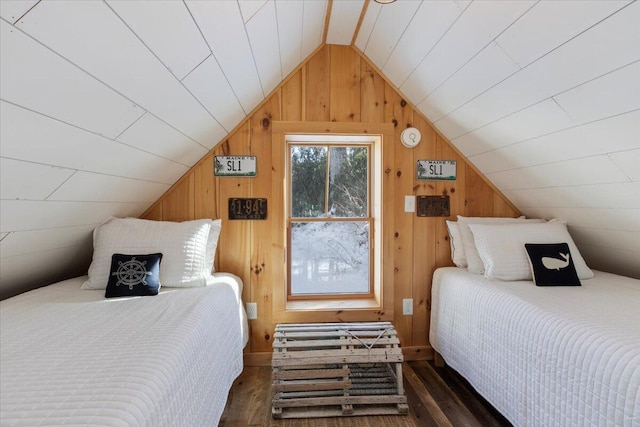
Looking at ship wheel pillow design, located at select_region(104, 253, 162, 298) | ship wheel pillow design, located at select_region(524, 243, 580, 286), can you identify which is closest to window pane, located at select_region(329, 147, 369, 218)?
ship wheel pillow design, located at select_region(524, 243, 580, 286)

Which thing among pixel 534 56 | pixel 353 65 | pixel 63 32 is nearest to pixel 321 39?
pixel 353 65

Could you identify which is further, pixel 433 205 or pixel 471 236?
pixel 433 205

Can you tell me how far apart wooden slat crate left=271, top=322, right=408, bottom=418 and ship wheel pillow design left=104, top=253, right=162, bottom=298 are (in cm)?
78

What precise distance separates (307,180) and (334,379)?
54.5 inches

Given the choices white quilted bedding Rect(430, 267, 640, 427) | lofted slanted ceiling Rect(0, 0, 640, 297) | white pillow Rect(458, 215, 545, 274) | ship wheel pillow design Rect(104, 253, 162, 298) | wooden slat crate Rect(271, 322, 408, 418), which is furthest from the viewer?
white pillow Rect(458, 215, 545, 274)

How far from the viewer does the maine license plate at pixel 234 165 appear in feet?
7.06

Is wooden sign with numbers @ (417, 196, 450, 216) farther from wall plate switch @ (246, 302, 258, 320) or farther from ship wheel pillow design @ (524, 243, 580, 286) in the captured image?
wall plate switch @ (246, 302, 258, 320)

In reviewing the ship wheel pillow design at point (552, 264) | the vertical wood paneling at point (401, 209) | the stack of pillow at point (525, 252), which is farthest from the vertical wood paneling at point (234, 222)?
the ship wheel pillow design at point (552, 264)

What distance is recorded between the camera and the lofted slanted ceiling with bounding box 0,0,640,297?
89 cm

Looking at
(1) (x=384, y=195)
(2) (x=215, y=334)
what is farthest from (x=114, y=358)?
(1) (x=384, y=195)

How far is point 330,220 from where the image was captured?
94.0 inches

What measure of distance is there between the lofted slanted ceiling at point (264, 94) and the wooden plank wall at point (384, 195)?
0.10 m

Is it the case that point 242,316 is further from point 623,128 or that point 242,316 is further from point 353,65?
point 623,128

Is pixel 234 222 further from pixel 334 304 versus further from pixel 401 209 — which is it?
pixel 401 209
